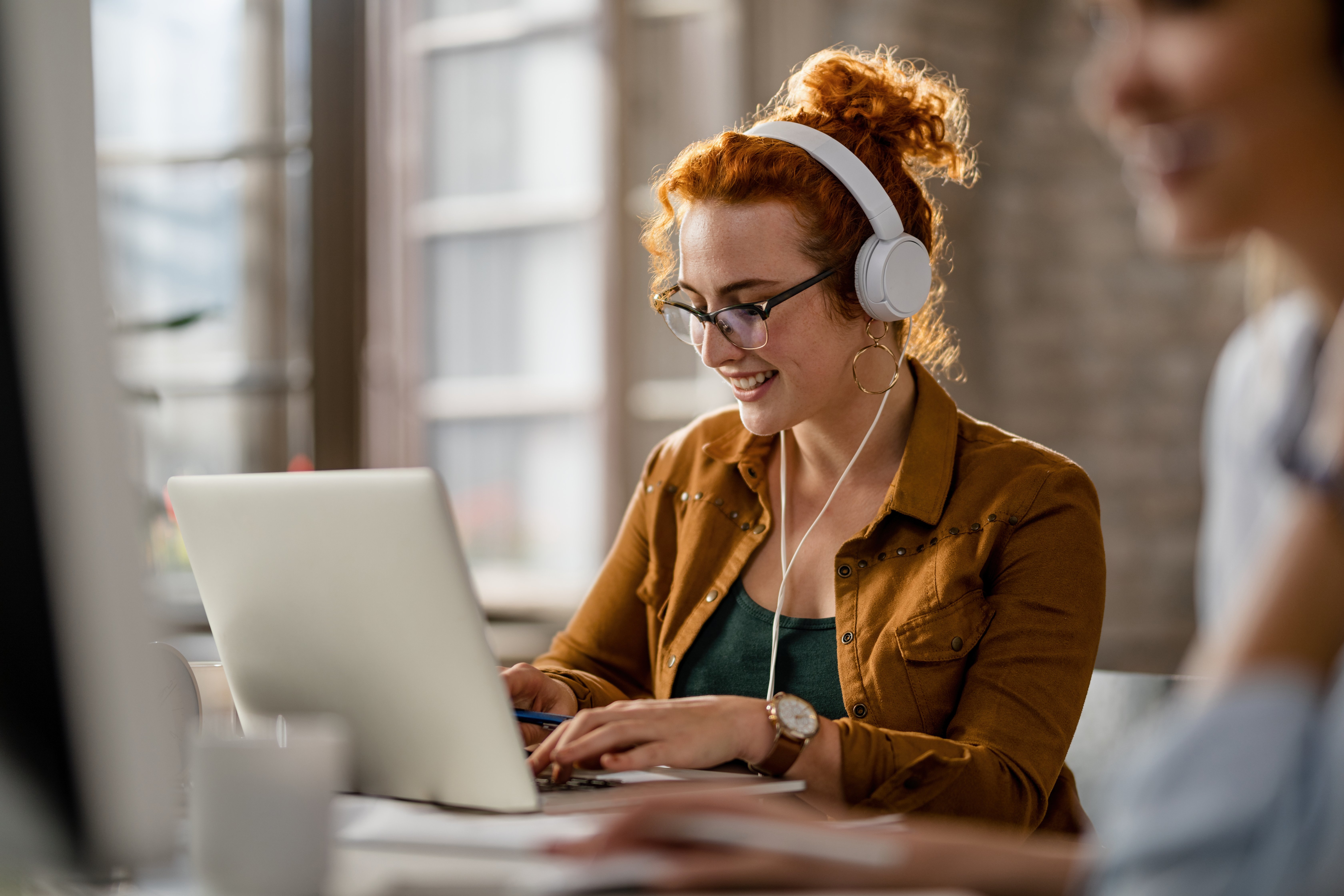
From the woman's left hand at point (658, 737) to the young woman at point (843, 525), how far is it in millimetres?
38

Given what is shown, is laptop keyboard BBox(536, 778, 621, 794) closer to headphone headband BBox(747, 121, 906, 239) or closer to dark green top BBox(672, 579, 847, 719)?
dark green top BBox(672, 579, 847, 719)

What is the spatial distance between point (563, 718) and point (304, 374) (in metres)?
2.08

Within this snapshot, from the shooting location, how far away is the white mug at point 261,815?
735 millimetres

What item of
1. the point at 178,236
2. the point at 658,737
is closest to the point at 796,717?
the point at 658,737

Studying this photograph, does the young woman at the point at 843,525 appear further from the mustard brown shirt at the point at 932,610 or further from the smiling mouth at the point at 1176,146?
the smiling mouth at the point at 1176,146

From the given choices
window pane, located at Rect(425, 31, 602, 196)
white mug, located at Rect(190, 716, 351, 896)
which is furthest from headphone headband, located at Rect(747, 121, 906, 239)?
window pane, located at Rect(425, 31, 602, 196)

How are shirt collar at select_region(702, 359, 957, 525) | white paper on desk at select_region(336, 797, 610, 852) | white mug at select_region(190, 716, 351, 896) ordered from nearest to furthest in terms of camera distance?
white mug at select_region(190, 716, 351, 896) < white paper on desk at select_region(336, 797, 610, 852) < shirt collar at select_region(702, 359, 957, 525)

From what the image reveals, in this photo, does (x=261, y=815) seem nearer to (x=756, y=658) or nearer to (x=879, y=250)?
(x=756, y=658)

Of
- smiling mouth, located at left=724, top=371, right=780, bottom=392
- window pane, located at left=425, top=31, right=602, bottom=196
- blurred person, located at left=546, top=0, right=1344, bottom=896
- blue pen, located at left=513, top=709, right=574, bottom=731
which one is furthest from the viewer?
window pane, located at left=425, top=31, right=602, bottom=196

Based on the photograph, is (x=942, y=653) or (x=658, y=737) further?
(x=942, y=653)

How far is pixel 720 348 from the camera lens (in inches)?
59.9

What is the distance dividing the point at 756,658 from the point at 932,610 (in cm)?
24

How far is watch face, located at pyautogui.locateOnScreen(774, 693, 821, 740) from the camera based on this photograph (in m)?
1.10

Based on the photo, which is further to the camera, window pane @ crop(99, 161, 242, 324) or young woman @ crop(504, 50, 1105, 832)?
window pane @ crop(99, 161, 242, 324)
